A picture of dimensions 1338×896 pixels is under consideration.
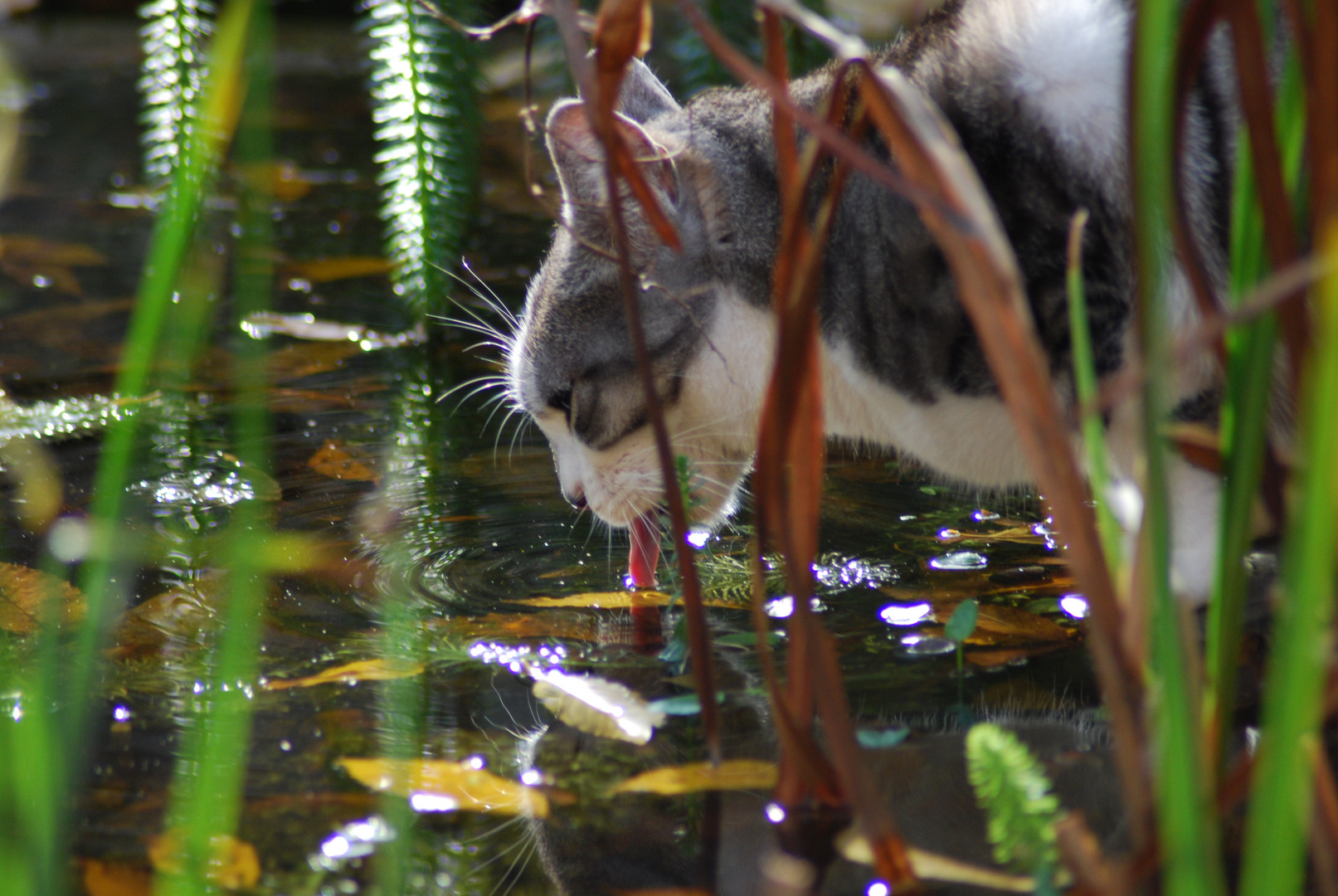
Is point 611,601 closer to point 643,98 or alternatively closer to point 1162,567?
point 643,98

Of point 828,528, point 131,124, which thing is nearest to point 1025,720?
point 828,528

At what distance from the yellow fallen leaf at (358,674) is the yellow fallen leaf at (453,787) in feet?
0.52

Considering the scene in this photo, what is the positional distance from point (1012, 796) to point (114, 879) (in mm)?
647

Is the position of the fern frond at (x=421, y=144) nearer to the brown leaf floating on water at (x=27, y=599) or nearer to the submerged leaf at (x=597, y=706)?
the brown leaf floating on water at (x=27, y=599)

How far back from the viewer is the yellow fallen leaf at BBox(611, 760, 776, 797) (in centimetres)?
105

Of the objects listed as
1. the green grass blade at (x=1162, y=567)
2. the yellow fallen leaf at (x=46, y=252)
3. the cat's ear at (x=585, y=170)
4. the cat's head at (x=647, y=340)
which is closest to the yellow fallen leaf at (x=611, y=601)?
the cat's head at (x=647, y=340)

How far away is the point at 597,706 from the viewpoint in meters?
1.20

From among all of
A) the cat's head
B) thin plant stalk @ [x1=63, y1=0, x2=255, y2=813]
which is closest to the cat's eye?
the cat's head

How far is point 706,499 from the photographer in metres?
1.64

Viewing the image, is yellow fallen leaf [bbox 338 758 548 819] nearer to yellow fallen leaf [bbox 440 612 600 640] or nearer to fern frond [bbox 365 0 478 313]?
yellow fallen leaf [bbox 440 612 600 640]

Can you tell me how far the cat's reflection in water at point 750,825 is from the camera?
36.8 inches

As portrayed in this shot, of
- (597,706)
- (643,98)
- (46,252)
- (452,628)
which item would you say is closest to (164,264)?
(597,706)

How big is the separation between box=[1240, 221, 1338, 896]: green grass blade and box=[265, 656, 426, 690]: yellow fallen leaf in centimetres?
87

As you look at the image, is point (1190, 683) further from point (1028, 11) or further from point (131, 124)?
point (131, 124)
